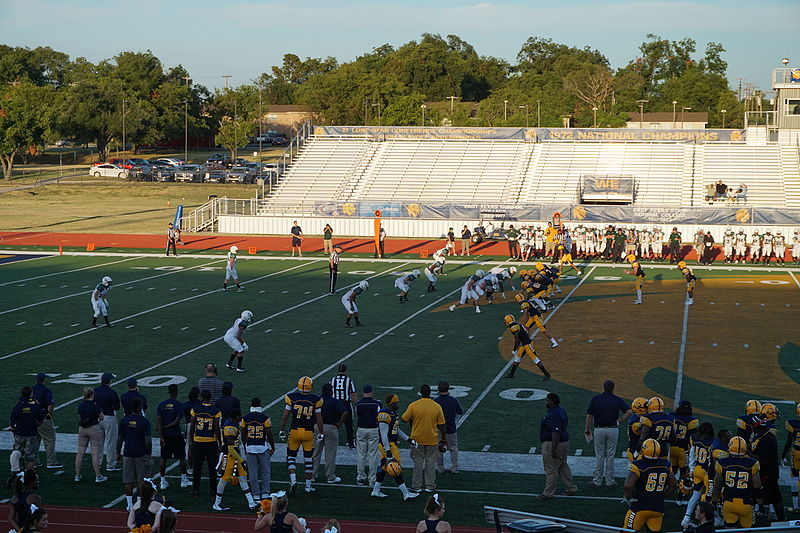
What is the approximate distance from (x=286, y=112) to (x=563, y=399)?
114 metres

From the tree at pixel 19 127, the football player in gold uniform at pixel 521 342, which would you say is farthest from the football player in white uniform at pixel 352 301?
the tree at pixel 19 127

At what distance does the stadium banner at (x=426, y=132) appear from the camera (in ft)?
198

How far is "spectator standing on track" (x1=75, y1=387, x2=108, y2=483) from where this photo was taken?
586 inches

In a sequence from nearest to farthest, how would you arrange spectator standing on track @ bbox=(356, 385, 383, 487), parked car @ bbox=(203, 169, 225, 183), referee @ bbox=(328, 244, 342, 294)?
spectator standing on track @ bbox=(356, 385, 383, 487), referee @ bbox=(328, 244, 342, 294), parked car @ bbox=(203, 169, 225, 183)

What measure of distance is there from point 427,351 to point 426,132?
39039 mm

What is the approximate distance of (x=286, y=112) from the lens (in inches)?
5128

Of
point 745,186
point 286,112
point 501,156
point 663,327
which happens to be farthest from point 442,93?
point 663,327

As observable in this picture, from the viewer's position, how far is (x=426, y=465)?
47.0 ft

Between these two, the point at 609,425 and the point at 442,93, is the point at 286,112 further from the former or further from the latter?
the point at 609,425

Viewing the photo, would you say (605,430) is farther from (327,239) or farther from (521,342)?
(327,239)

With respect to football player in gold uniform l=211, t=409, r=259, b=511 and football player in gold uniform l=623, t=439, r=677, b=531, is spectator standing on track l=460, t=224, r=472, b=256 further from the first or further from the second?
Answer: football player in gold uniform l=623, t=439, r=677, b=531

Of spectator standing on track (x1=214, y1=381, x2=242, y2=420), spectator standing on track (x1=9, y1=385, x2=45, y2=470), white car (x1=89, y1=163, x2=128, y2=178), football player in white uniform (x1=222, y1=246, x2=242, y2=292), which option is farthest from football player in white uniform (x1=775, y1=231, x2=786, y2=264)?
white car (x1=89, y1=163, x2=128, y2=178)

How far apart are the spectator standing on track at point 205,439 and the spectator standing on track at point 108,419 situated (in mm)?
1938

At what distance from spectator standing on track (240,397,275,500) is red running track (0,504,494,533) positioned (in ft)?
1.92
